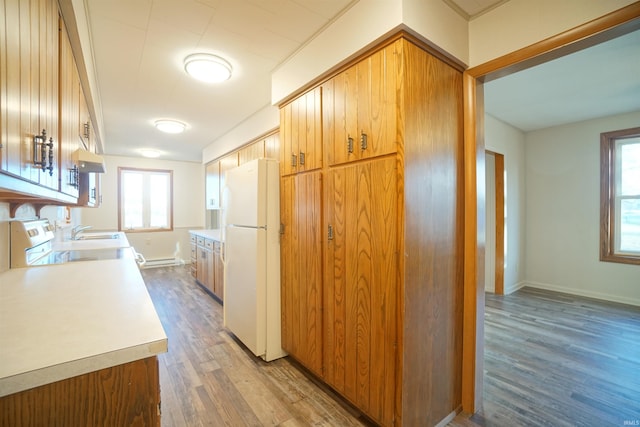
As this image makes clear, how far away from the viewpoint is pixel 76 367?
69 centimetres

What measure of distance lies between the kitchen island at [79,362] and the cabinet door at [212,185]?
4318 millimetres

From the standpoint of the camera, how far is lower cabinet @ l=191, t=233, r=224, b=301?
12.7 feet

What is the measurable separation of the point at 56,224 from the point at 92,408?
3.30 m

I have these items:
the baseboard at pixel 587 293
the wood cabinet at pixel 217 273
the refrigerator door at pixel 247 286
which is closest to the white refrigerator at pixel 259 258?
the refrigerator door at pixel 247 286

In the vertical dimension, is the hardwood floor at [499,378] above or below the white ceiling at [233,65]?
below

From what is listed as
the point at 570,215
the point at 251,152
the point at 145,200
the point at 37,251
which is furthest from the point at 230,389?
the point at 145,200

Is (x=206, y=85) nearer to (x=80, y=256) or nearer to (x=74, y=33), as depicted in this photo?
(x=74, y=33)

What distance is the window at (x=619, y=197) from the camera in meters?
3.79

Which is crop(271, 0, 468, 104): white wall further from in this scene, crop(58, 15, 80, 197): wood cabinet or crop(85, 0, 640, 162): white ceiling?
crop(58, 15, 80, 197): wood cabinet

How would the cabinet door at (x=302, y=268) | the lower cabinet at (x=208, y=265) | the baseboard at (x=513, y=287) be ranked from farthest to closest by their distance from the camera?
the baseboard at (x=513, y=287), the lower cabinet at (x=208, y=265), the cabinet door at (x=302, y=268)

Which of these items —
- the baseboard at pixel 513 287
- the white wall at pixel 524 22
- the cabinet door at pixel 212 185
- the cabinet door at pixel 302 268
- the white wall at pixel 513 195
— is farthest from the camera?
the cabinet door at pixel 212 185

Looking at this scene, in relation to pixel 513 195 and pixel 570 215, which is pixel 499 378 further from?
pixel 570 215

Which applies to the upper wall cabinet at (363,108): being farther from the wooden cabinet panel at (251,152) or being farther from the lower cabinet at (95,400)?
the wooden cabinet panel at (251,152)

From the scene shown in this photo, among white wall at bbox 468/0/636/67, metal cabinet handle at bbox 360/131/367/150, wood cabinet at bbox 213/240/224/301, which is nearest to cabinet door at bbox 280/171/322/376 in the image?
metal cabinet handle at bbox 360/131/367/150
